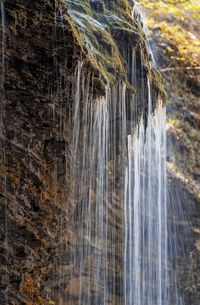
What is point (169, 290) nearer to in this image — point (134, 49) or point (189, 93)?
point (189, 93)

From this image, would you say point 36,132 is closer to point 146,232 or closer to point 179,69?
point 146,232

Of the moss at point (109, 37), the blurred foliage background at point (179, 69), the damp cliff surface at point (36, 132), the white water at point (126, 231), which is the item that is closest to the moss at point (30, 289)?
the damp cliff surface at point (36, 132)

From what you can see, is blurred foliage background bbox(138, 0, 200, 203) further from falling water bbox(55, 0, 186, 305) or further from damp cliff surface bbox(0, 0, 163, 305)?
damp cliff surface bbox(0, 0, 163, 305)

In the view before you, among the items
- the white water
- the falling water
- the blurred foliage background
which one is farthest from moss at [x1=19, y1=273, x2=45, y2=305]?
the blurred foliage background

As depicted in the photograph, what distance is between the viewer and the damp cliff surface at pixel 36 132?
4.45 metres

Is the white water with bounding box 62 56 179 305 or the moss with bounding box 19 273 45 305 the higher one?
the moss with bounding box 19 273 45 305

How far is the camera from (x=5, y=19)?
167 inches

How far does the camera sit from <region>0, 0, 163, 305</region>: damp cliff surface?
4.45 m

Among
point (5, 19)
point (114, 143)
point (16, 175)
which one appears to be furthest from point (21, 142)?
point (114, 143)

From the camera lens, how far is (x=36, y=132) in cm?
474

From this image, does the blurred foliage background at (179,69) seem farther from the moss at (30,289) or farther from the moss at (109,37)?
the moss at (30,289)

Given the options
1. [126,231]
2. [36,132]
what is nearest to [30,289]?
[36,132]

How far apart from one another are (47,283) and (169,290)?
5939 millimetres

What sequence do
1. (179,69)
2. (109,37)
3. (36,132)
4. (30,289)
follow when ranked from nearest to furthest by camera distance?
(36,132), (30,289), (109,37), (179,69)
